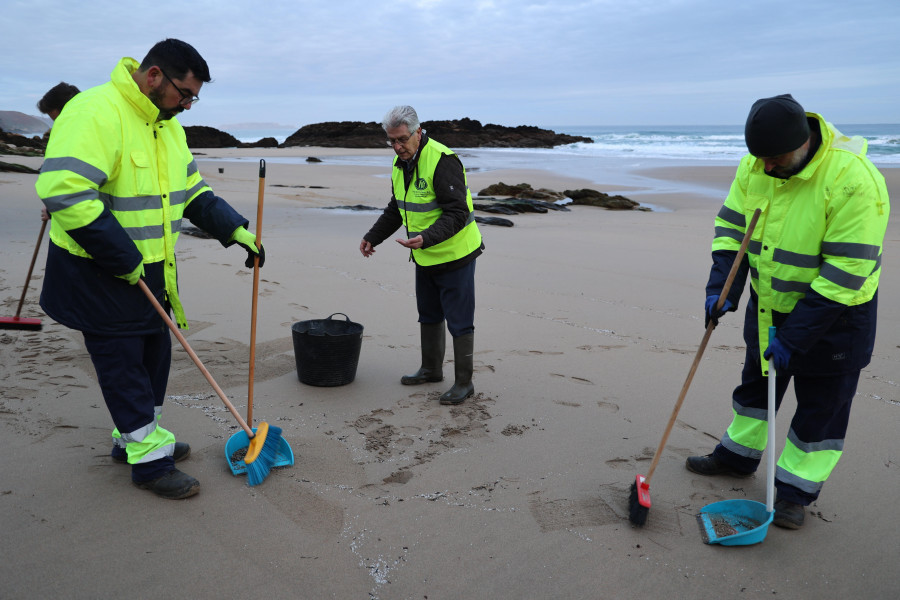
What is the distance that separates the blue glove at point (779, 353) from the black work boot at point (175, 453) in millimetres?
2745

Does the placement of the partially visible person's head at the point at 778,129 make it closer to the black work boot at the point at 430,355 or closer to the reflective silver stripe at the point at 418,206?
the reflective silver stripe at the point at 418,206

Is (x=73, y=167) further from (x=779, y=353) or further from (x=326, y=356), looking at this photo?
(x=779, y=353)

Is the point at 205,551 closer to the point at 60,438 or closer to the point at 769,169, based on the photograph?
the point at 60,438

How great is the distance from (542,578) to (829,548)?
125 cm

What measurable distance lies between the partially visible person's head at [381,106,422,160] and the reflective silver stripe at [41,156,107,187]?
1659 mm

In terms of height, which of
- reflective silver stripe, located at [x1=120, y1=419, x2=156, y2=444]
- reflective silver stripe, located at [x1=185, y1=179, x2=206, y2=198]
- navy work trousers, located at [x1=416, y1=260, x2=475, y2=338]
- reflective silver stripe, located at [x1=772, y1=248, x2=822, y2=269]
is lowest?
reflective silver stripe, located at [x1=120, y1=419, x2=156, y2=444]

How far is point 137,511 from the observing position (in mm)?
2920

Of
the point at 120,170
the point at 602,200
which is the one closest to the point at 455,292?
the point at 120,170

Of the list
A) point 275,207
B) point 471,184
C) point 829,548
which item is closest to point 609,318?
point 829,548

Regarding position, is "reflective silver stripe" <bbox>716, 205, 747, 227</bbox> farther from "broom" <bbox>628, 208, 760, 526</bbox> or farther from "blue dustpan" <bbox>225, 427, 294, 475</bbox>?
"blue dustpan" <bbox>225, 427, 294, 475</bbox>

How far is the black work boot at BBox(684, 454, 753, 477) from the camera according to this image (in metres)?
3.37

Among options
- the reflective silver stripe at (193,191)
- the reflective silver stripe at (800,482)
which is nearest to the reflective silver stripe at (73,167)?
the reflective silver stripe at (193,191)

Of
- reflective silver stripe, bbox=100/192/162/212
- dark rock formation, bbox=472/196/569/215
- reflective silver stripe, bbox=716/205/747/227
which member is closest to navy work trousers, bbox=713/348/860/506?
reflective silver stripe, bbox=716/205/747/227

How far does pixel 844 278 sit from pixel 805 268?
7.1 inches
